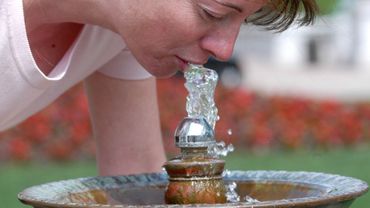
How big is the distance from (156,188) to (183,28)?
370mm

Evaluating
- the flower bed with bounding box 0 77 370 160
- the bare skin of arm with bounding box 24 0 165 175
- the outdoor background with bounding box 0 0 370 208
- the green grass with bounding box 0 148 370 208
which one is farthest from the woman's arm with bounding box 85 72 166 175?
the flower bed with bounding box 0 77 370 160

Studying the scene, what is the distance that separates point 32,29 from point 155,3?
40 cm

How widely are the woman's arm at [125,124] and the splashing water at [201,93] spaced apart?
0.38 m

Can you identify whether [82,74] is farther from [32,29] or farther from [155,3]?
[155,3]

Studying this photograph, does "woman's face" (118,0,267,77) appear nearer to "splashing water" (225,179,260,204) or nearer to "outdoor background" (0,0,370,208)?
"splashing water" (225,179,260,204)

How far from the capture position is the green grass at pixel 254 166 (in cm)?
590

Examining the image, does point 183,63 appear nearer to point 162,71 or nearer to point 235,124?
point 162,71

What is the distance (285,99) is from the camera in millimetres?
8477

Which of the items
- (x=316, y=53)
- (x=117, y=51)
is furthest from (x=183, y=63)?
(x=316, y=53)

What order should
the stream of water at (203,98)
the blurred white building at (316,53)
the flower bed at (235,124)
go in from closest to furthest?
1. the stream of water at (203,98)
2. the flower bed at (235,124)
3. the blurred white building at (316,53)

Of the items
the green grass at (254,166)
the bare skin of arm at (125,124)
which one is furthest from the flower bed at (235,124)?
the bare skin of arm at (125,124)

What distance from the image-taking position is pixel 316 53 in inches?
774

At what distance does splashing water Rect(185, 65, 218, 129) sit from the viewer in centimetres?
230

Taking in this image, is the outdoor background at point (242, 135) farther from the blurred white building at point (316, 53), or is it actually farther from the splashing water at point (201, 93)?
the blurred white building at point (316, 53)
